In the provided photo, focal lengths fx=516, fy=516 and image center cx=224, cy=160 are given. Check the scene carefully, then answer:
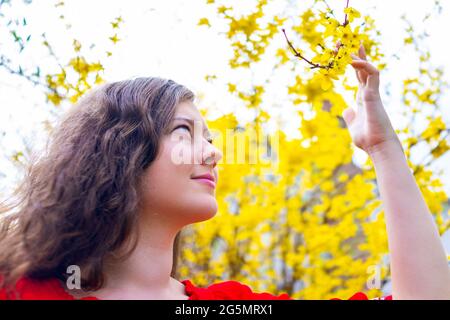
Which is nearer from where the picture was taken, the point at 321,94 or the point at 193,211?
the point at 193,211

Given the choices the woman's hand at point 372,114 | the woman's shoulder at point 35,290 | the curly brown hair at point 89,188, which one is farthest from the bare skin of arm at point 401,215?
the woman's shoulder at point 35,290

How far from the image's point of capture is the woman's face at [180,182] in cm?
113

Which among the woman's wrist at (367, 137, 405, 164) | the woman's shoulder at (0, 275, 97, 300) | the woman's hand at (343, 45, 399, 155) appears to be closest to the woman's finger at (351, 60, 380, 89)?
the woman's hand at (343, 45, 399, 155)

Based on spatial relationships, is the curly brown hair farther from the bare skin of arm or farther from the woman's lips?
the bare skin of arm

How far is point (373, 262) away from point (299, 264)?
27.6 inches

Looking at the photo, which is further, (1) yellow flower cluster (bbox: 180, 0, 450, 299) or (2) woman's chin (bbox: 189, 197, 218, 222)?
(1) yellow flower cluster (bbox: 180, 0, 450, 299)

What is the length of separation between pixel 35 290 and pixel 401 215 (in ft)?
2.49

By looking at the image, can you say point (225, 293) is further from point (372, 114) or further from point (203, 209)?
point (372, 114)

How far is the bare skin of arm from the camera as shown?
977 mm

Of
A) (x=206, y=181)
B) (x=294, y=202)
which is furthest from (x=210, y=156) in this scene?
(x=294, y=202)

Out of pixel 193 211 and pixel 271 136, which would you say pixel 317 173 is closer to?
pixel 271 136

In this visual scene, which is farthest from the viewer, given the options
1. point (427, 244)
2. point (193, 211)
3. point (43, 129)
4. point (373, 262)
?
point (373, 262)
